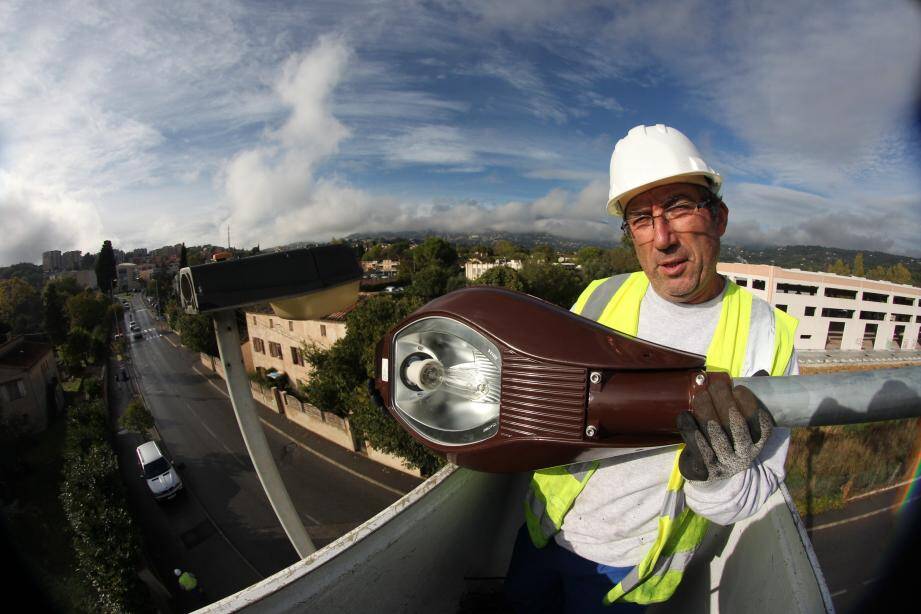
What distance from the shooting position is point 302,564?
1.35 meters

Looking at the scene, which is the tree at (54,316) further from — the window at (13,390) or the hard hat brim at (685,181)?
the hard hat brim at (685,181)

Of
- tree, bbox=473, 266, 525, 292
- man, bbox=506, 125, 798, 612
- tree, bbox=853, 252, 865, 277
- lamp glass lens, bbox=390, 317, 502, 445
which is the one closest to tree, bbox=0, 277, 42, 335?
tree, bbox=473, 266, 525, 292

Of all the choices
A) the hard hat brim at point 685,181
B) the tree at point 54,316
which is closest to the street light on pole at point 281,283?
the hard hat brim at point 685,181

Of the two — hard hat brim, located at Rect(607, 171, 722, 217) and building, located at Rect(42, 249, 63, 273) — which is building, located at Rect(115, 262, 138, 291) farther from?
hard hat brim, located at Rect(607, 171, 722, 217)

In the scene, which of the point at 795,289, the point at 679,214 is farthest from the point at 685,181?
the point at 795,289

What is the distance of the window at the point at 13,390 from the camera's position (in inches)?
683

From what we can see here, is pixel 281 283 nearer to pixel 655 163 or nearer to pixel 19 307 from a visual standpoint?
pixel 655 163

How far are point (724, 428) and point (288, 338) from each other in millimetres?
22387

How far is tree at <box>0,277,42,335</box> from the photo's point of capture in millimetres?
22234

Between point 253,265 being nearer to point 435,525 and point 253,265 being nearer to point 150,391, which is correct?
point 435,525

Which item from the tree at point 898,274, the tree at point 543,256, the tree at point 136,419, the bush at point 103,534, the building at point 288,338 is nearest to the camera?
the bush at point 103,534

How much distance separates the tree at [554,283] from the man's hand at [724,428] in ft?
80.5

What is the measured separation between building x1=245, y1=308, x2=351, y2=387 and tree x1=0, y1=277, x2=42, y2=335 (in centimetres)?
1235

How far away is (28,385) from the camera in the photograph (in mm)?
18391
